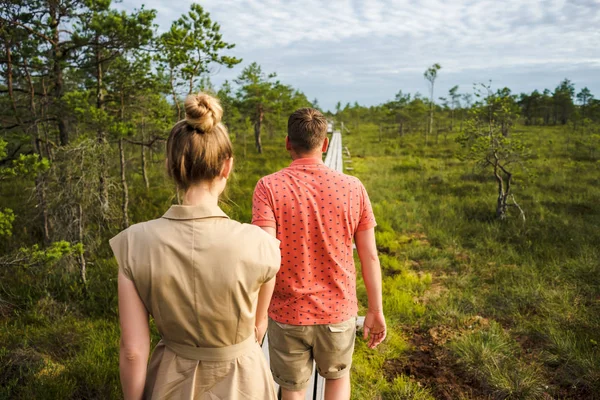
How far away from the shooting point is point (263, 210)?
1820mm

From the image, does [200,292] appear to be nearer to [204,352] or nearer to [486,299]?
[204,352]

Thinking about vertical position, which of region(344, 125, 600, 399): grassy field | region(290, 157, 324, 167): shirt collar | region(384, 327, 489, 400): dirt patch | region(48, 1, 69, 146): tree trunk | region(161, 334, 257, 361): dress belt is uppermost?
region(48, 1, 69, 146): tree trunk

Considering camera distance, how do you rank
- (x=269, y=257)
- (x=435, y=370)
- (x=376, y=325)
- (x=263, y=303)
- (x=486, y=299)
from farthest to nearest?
(x=486, y=299)
(x=435, y=370)
(x=376, y=325)
(x=263, y=303)
(x=269, y=257)

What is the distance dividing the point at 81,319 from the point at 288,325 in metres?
4.60

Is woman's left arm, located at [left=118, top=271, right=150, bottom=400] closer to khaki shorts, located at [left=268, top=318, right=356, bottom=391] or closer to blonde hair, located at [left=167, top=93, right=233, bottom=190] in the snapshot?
blonde hair, located at [left=167, top=93, right=233, bottom=190]

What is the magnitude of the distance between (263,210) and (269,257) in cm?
53

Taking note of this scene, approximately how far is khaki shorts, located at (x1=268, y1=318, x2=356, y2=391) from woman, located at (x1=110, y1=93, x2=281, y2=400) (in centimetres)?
57

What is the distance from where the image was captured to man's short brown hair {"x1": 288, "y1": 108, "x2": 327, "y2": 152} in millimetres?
1862

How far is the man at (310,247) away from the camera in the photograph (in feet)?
6.06

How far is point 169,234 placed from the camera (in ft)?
3.99

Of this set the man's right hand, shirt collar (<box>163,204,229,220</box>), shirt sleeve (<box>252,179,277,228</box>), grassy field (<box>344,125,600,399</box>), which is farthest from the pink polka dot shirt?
grassy field (<box>344,125,600,399</box>)

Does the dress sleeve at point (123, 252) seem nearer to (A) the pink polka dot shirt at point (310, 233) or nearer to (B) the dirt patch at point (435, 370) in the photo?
(A) the pink polka dot shirt at point (310, 233)

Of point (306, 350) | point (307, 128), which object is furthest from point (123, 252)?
point (306, 350)

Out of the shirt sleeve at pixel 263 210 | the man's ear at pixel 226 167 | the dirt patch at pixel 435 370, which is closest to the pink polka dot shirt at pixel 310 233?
the shirt sleeve at pixel 263 210
